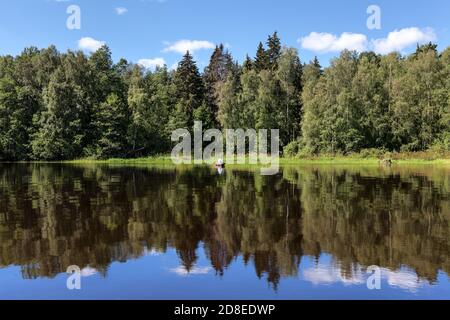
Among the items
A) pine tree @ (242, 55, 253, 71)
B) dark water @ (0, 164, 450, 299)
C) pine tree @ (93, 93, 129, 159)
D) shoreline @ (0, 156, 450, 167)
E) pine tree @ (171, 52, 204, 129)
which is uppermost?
pine tree @ (242, 55, 253, 71)

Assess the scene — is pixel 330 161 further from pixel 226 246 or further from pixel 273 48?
pixel 226 246

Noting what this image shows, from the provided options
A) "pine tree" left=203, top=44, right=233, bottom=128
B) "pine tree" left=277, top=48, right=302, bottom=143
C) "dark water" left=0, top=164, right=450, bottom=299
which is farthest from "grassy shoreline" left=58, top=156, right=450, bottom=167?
"dark water" left=0, top=164, right=450, bottom=299

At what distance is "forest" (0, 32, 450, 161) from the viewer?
263 feet

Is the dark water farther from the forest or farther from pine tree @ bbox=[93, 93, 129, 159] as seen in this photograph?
pine tree @ bbox=[93, 93, 129, 159]

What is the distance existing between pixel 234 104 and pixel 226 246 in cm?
7521

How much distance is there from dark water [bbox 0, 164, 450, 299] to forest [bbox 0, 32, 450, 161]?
2198 inches

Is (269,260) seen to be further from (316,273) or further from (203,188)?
(203,188)

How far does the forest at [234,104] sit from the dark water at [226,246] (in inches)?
2198

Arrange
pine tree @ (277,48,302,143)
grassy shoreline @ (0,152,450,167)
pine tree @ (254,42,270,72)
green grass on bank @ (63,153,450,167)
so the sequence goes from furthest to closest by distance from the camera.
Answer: pine tree @ (254,42,270,72)
pine tree @ (277,48,302,143)
green grass on bank @ (63,153,450,167)
grassy shoreline @ (0,152,450,167)

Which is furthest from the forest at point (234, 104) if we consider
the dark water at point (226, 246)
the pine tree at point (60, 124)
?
the dark water at point (226, 246)

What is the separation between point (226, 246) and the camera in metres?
15.5

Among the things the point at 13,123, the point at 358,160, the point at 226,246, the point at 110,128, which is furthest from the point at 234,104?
the point at 226,246
